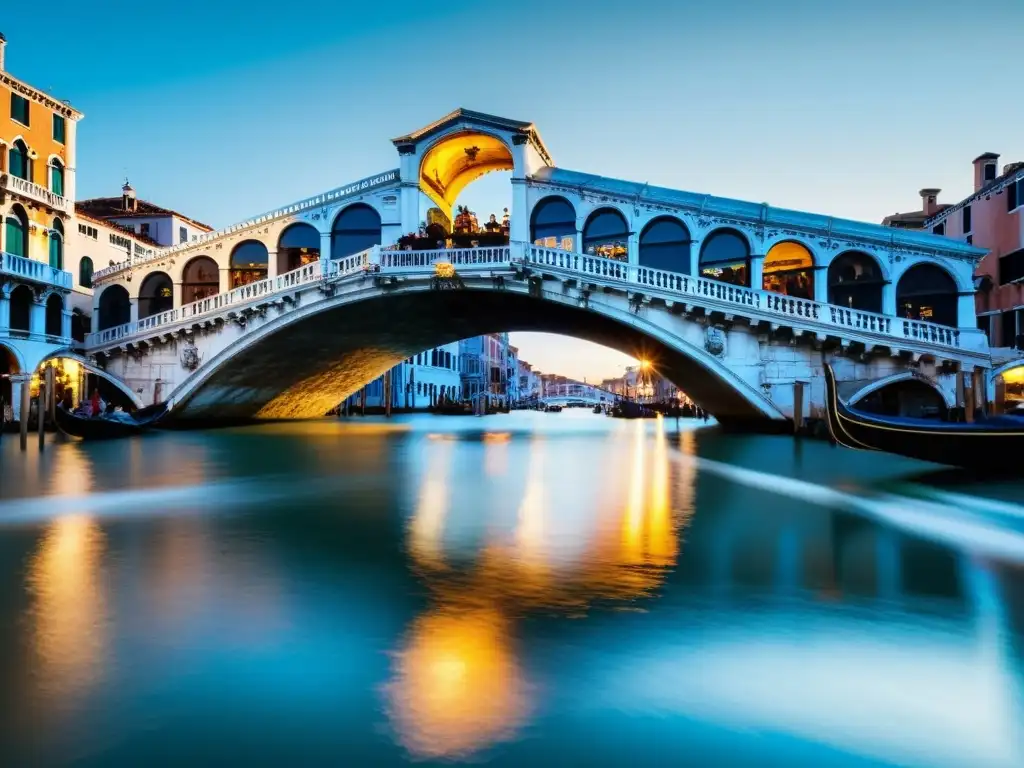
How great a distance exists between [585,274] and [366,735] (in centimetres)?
1303

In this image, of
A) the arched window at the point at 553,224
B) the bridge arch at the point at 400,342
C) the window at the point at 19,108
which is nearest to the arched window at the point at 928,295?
the bridge arch at the point at 400,342

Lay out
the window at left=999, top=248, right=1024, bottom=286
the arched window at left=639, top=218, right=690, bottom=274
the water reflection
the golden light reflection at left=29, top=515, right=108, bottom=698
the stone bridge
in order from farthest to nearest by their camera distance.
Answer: the window at left=999, top=248, right=1024, bottom=286 < the arched window at left=639, top=218, right=690, bottom=274 < the stone bridge < the golden light reflection at left=29, top=515, right=108, bottom=698 < the water reflection

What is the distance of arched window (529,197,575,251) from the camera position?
17.2m

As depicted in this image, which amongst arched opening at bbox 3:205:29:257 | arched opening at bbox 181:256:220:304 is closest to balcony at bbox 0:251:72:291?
arched opening at bbox 3:205:29:257

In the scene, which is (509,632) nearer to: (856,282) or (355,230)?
(856,282)

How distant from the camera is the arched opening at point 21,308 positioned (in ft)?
53.2

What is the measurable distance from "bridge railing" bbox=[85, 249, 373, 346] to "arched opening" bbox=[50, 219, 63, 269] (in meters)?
1.73

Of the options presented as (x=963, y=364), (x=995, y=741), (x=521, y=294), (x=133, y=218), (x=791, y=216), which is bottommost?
(x=995, y=741)

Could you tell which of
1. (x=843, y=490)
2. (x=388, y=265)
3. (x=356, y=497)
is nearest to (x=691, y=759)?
(x=356, y=497)

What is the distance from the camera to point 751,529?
5.19 metres

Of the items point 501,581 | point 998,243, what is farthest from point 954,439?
point 998,243

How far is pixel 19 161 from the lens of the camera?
1638 cm

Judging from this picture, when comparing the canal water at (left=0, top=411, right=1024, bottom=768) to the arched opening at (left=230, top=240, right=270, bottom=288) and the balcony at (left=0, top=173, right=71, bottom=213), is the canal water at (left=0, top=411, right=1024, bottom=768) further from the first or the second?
the arched opening at (left=230, top=240, right=270, bottom=288)

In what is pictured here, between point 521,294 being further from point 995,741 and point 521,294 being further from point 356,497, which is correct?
point 995,741
